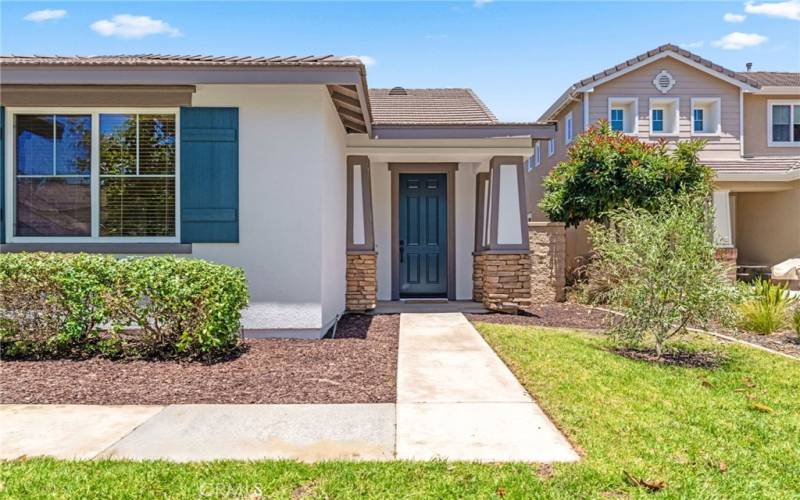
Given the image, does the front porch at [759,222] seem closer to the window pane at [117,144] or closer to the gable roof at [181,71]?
the gable roof at [181,71]

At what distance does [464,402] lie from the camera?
4.28 metres

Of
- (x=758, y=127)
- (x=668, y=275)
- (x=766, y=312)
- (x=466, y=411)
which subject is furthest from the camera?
(x=758, y=127)

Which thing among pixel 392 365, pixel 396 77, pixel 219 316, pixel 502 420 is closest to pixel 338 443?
pixel 502 420

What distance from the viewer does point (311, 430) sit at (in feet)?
11.9

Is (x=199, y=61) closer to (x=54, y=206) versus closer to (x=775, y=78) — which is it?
(x=54, y=206)

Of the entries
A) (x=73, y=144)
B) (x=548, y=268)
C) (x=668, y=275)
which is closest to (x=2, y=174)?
(x=73, y=144)

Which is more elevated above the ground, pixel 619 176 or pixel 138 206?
pixel 619 176

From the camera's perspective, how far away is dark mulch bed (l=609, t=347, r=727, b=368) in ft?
19.3

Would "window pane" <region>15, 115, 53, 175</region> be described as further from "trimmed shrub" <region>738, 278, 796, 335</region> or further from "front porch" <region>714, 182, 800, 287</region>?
"front porch" <region>714, 182, 800, 287</region>

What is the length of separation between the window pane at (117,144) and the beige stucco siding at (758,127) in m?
18.1

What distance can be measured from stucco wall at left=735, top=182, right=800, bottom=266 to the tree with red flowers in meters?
5.15

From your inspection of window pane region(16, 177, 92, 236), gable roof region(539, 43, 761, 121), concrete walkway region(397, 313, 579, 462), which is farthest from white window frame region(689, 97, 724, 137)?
window pane region(16, 177, 92, 236)

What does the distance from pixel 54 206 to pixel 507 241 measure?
6816 millimetres

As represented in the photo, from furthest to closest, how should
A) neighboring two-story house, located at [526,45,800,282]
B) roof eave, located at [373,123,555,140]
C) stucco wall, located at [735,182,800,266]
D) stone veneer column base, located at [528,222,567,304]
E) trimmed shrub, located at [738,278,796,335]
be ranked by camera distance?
neighboring two-story house, located at [526,45,800,282] → stucco wall, located at [735,182,800,266] → stone veneer column base, located at [528,222,567,304] → roof eave, located at [373,123,555,140] → trimmed shrub, located at [738,278,796,335]
